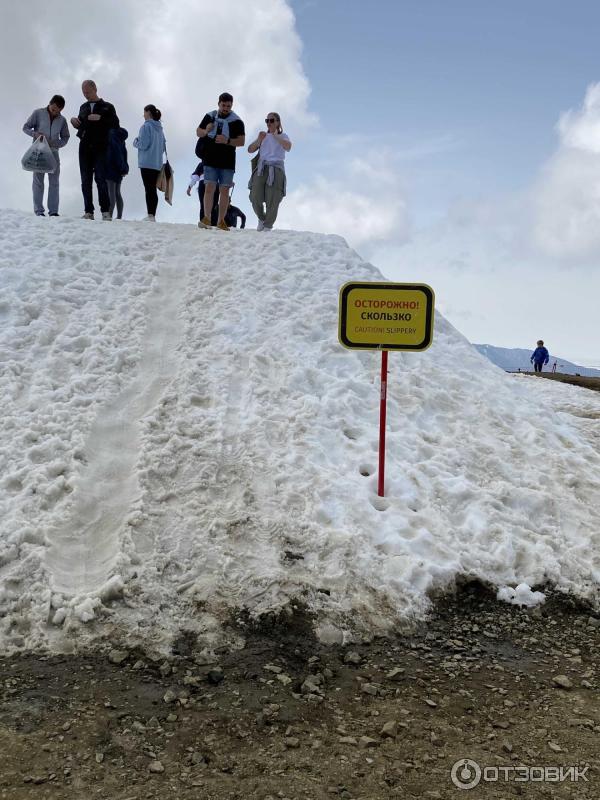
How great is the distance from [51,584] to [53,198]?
34.9 feet

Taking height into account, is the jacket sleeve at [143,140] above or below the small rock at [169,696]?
above

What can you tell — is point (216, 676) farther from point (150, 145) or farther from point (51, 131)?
point (51, 131)

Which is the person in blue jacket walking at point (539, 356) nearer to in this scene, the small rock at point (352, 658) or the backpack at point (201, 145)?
Answer: the backpack at point (201, 145)

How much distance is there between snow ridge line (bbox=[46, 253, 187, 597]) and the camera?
586 cm

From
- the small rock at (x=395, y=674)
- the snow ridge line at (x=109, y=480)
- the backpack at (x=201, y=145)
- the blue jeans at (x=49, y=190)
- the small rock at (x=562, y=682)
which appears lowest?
the small rock at (x=562, y=682)

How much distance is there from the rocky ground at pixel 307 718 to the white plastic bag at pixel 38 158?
11167mm

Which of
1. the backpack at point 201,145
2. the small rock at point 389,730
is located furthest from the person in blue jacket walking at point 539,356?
the small rock at point 389,730

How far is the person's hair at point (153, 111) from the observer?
13.9 m

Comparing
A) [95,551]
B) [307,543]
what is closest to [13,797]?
[95,551]

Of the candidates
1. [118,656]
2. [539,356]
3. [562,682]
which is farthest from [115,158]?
[539,356]

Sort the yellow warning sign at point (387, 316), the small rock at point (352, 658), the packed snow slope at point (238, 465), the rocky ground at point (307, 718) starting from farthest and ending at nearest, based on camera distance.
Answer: the yellow warning sign at point (387, 316)
the packed snow slope at point (238, 465)
the small rock at point (352, 658)
the rocky ground at point (307, 718)

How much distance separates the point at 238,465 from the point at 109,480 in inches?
56.6

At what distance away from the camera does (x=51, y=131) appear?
13.4 metres

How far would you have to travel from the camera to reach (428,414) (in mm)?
8914
